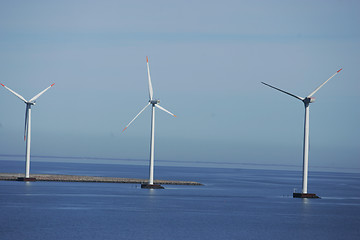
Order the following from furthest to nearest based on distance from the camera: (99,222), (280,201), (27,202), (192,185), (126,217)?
1. (192,185)
2. (280,201)
3. (27,202)
4. (126,217)
5. (99,222)

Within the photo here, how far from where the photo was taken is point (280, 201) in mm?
122875

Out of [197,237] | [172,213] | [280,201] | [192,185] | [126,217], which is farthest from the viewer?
[192,185]

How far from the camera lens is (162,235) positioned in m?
69.6

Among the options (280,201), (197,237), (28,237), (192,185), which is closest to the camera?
(28,237)

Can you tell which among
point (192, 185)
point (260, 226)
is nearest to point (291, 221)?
point (260, 226)

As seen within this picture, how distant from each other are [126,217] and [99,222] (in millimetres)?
7475

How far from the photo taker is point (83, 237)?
6488 cm

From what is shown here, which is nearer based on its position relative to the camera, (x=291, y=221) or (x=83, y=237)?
(x=83, y=237)

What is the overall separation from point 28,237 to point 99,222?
1506 centimetres

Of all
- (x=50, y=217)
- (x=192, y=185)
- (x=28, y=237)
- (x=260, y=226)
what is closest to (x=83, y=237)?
(x=28, y=237)

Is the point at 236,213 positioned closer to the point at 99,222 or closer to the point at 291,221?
the point at 291,221

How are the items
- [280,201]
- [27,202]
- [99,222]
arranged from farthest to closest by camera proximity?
1. [280,201]
2. [27,202]
3. [99,222]

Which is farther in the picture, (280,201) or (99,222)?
(280,201)

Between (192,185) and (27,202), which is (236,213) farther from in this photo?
(192,185)
